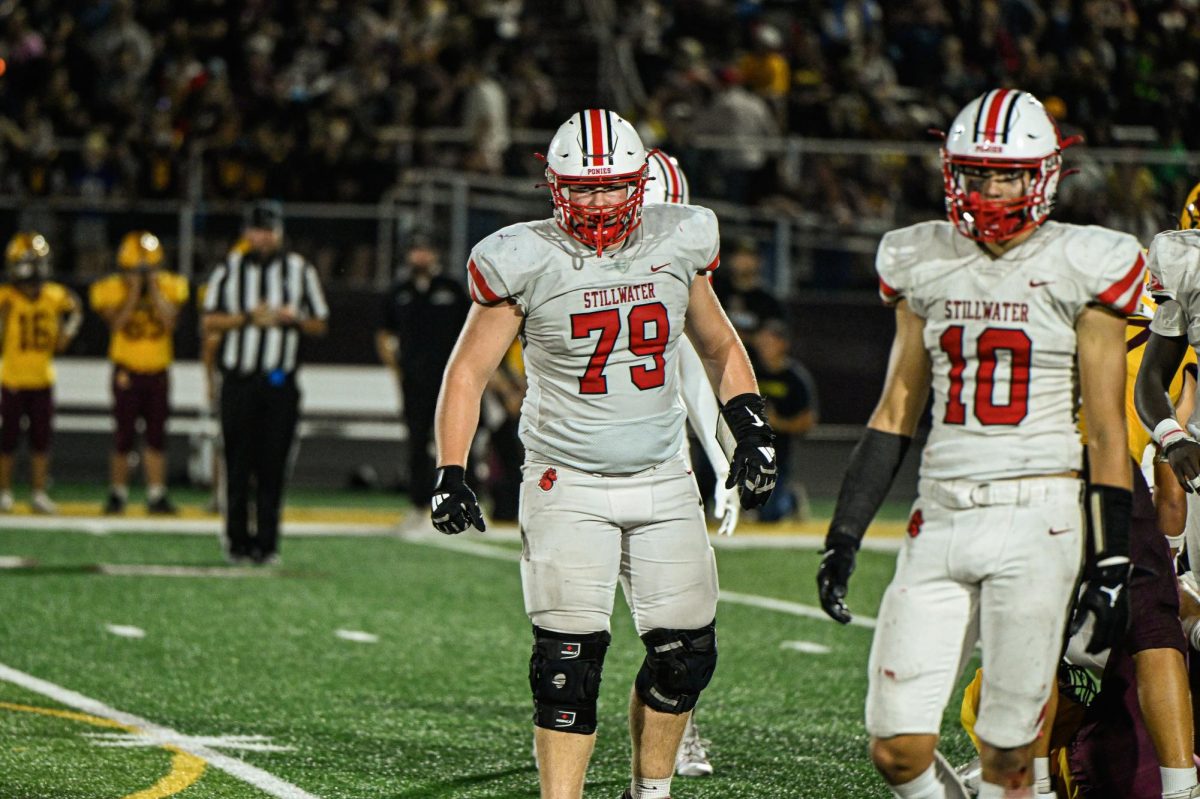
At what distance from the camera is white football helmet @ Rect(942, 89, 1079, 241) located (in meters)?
3.81

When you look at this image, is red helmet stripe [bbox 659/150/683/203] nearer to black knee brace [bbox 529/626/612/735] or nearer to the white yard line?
black knee brace [bbox 529/626/612/735]

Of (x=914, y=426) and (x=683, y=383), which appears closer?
(x=914, y=426)

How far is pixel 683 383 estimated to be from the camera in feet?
17.4

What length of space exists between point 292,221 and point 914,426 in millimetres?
10437

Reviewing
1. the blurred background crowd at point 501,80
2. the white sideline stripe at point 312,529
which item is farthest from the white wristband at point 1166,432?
the blurred background crowd at point 501,80

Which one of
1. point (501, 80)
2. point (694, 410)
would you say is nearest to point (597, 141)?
point (694, 410)

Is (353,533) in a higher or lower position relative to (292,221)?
lower

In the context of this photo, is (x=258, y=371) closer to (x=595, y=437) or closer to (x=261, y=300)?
(x=261, y=300)

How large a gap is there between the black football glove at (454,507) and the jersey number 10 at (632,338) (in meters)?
0.37

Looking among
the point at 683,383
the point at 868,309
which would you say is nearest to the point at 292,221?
the point at 868,309

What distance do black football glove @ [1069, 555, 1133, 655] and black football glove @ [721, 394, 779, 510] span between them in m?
0.89

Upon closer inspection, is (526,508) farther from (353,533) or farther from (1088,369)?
(353,533)

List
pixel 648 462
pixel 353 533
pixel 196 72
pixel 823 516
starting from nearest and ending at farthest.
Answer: pixel 648 462 → pixel 353 533 → pixel 823 516 → pixel 196 72

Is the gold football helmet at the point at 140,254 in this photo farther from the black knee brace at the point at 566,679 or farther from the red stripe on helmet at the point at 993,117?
the red stripe on helmet at the point at 993,117
